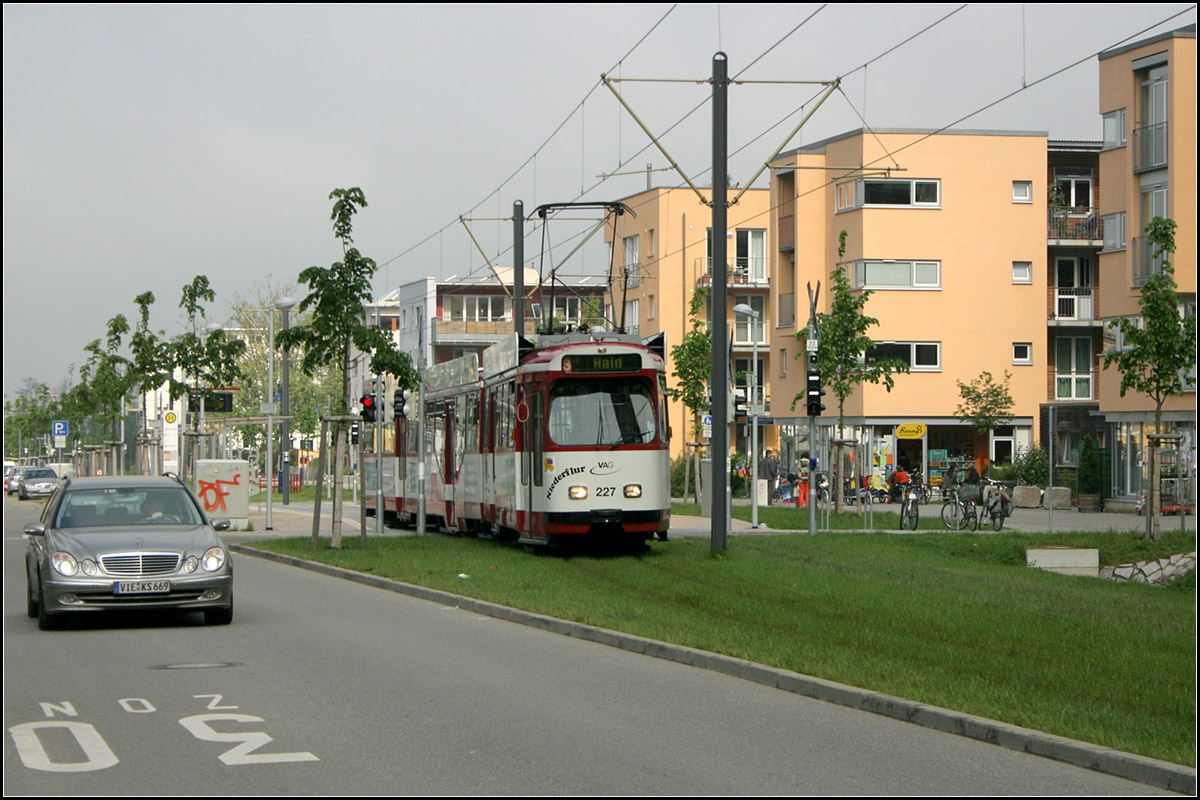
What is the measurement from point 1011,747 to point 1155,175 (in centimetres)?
3904

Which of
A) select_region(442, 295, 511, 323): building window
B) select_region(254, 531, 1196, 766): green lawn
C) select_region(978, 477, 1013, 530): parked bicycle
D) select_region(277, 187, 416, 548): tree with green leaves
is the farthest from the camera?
select_region(442, 295, 511, 323): building window

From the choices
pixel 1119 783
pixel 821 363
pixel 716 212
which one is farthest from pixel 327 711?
pixel 821 363

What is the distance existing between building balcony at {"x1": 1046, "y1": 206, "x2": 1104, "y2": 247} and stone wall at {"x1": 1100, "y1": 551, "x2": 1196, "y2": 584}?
117 feet

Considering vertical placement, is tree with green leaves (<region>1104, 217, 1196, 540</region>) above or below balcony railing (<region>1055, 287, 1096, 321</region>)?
below

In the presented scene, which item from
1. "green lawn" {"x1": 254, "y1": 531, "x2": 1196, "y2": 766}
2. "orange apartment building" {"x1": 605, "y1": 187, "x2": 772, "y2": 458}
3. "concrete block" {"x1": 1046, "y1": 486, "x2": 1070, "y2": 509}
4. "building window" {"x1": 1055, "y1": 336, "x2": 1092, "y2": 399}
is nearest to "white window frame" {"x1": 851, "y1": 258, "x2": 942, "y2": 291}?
"building window" {"x1": 1055, "y1": 336, "x2": 1092, "y2": 399}

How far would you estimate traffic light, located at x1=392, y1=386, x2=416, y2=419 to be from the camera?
30.5 metres

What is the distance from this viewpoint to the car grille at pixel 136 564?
1468 cm

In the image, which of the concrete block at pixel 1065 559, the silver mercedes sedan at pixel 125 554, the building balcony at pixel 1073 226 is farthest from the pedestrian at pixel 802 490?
the silver mercedes sedan at pixel 125 554

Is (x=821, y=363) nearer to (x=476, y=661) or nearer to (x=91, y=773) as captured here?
→ (x=476, y=661)

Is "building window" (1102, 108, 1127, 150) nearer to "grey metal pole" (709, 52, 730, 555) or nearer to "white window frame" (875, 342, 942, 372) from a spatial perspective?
"white window frame" (875, 342, 942, 372)

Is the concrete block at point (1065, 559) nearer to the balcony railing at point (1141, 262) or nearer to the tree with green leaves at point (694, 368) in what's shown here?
the balcony railing at point (1141, 262)

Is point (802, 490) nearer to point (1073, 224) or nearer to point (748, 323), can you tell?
point (1073, 224)

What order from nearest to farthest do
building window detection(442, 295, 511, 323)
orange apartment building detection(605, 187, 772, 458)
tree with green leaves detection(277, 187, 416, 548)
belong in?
1. tree with green leaves detection(277, 187, 416, 548)
2. orange apartment building detection(605, 187, 772, 458)
3. building window detection(442, 295, 511, 323)

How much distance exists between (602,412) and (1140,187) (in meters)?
26.7
